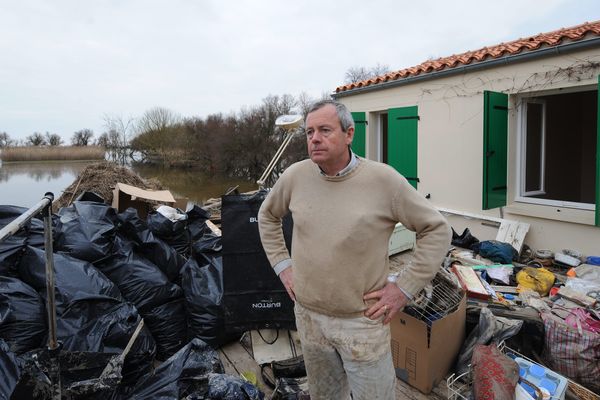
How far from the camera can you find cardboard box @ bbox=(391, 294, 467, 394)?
2412 millimetres

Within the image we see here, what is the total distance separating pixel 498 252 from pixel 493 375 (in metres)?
2.92

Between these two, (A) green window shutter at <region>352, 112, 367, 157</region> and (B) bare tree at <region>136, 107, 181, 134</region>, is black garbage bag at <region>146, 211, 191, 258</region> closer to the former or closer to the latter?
(A) green window shutter at <region>352, 112, 367, 157</region>

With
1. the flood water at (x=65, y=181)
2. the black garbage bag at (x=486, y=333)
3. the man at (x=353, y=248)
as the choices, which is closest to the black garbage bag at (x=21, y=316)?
the man at (x=353, y=248)

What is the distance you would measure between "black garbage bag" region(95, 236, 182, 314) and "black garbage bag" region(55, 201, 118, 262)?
0.09 meters

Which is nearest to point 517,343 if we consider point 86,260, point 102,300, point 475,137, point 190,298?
point 190,298

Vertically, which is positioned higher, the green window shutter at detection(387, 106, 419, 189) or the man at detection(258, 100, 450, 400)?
the green window shutter at detection(387, 106, 419, 189)

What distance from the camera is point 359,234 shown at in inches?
58.1

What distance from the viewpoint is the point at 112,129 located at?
29.1 metres

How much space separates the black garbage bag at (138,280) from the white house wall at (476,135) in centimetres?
457

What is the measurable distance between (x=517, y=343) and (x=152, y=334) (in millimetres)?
2680

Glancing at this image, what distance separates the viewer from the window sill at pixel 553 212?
4.43 meters

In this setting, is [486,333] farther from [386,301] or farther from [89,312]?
[89,312]

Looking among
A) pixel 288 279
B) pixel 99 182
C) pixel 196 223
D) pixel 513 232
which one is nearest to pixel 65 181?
pixel 99 182

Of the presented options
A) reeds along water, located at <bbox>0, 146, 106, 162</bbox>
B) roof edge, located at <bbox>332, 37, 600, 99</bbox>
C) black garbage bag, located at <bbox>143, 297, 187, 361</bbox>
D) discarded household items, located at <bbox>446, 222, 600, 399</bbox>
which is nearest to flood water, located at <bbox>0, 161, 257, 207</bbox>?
reeds along water, located at <bbox>0, 146, 106, 162</bbox>
